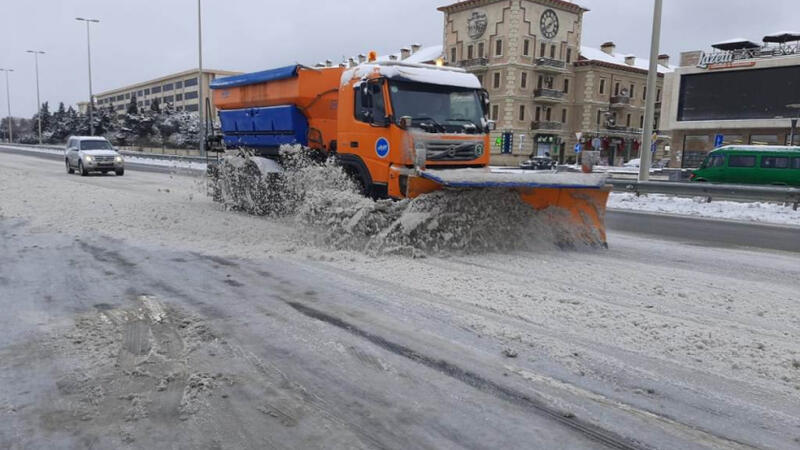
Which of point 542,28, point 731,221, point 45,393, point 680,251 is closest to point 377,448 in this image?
point 45,393

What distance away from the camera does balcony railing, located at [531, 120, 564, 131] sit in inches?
2164

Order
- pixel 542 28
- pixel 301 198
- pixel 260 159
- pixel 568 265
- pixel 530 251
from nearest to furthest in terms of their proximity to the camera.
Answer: pixel 568 265 < pixel 530 251 < pixel 301 198 < pixel 260 159 < pixel 542 28

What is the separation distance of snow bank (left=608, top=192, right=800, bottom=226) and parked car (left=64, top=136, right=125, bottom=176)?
19.9 metres

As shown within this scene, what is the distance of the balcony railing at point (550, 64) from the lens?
5381 centimetres

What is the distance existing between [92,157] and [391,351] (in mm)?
22844

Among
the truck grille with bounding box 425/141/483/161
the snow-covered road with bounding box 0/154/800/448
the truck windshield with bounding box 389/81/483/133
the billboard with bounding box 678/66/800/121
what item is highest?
the billboard with bounding box 678/66/800/121

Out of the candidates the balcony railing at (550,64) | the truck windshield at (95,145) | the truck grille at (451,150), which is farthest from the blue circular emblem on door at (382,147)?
the balcony railing at (550,64)

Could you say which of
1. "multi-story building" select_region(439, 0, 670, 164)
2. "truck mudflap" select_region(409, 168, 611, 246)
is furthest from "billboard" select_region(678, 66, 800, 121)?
"truck mudflap" select_region(409, 168, 611, 246)

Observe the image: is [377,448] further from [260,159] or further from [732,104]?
[732,104]

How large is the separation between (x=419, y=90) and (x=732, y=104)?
1623 inches

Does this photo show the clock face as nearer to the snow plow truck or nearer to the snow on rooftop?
the snow on rooftop

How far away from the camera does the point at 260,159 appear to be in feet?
36.5

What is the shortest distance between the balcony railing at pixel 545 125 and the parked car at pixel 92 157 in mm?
41532

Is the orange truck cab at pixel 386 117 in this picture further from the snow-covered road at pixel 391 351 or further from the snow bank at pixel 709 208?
the snow bank at pixel 709 208
